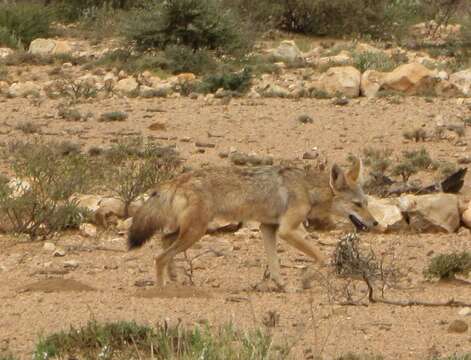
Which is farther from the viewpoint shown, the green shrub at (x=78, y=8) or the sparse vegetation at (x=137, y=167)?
the green shrub at (x=78, y=8)

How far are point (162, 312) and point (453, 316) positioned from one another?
6.29 feet

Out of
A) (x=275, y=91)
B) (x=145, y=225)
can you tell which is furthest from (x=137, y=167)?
(x=275, y=91)

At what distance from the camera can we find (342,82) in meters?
21.8

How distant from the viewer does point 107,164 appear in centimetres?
1524

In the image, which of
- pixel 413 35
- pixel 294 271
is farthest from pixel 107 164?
pixel 413 35

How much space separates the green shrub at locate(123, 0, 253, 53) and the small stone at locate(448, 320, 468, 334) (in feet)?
61.9

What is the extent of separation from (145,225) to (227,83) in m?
12.6

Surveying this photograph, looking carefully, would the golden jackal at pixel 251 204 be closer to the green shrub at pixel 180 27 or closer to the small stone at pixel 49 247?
the small stone at pixel 49 247

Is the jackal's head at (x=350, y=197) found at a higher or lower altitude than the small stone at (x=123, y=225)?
higher

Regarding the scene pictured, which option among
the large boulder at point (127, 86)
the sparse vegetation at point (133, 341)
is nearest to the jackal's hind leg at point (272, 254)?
the sparse vegetation at point (133, 341)

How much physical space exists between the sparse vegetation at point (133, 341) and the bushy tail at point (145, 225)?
5.65 feet

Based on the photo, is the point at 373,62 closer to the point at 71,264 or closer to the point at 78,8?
the point at 78,8

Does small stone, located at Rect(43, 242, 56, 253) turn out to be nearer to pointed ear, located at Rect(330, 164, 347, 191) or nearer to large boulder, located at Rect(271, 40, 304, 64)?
pointed ear, located at Rect(330, 164, 347, 191)

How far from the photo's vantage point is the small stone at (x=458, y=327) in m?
7.99
